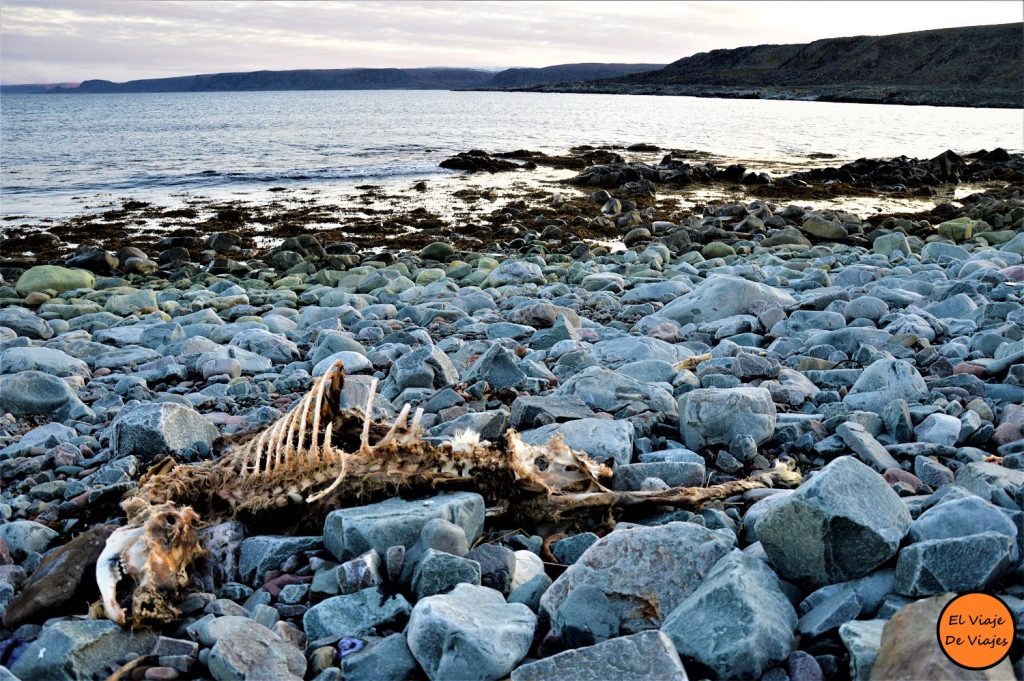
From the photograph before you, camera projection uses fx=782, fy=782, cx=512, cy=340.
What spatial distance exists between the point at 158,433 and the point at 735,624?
107 inches

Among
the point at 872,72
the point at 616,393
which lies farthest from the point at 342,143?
the point at 872,72

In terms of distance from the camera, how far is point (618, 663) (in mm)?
1870

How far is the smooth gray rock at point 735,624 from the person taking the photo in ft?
6.40

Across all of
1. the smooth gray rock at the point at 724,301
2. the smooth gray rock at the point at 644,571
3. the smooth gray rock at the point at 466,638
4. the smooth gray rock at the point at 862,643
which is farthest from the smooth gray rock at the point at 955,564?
the smooth gray rock at the point at 724,301

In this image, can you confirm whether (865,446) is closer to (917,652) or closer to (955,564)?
(955,564)

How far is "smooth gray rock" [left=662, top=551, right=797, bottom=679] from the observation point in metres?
1.95

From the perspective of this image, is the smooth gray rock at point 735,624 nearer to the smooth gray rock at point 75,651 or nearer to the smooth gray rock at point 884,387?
the smooth gray rock at point 75,651

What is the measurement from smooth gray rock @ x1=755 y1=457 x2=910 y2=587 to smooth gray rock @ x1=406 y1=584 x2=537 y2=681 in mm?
760

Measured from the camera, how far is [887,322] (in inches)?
218

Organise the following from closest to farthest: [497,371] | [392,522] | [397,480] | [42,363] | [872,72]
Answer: [392,522], [397,480], [497,371], [42,363], [872,72]

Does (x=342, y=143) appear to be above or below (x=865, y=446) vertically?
above

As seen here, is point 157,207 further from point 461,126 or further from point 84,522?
point 461,126

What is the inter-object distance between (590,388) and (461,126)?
43.9 metres

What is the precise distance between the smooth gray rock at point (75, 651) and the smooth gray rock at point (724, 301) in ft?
16.0
